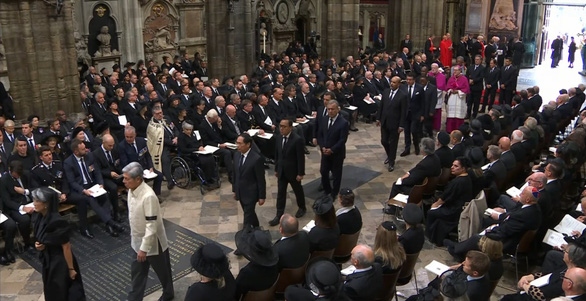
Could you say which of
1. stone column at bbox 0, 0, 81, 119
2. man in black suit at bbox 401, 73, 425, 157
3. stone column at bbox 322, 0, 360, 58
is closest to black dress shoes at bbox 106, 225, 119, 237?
stone column at bbox 0, 0, 81, 119

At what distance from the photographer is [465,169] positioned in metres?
7.64

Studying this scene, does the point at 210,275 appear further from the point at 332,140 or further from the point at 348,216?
the point at 332,140

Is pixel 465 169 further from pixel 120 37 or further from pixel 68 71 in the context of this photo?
pixel 120 37

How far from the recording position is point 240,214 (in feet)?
30.7

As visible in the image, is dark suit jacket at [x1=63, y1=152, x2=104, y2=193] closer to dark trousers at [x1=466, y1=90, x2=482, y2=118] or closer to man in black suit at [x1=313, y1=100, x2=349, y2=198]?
Result: man in black suit at [x1=313, y1=100, x2=349, y2=198]

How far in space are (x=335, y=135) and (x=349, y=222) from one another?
291 cm

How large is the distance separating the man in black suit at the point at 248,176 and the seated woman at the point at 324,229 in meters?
1.58

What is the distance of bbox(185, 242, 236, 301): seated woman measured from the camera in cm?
484

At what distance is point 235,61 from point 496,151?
1088 centimetres

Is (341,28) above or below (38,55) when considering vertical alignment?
above

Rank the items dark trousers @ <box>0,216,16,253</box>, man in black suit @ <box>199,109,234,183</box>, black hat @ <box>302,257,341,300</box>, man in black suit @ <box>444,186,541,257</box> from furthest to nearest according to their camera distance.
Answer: man in black suit @ <box>199,109,234,183</box> → dark trousers @ <box>0,216,16,253</box> → man in black suit @ <box>444,186,541,257</box> → black hat @ <box>302,257,341,300</box>

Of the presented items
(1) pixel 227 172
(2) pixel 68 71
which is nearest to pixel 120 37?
(2) pixel 68 71

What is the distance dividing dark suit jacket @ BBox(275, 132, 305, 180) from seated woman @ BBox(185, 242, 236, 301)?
359 cm

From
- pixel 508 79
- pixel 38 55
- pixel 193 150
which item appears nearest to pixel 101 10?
pixel 38 55
